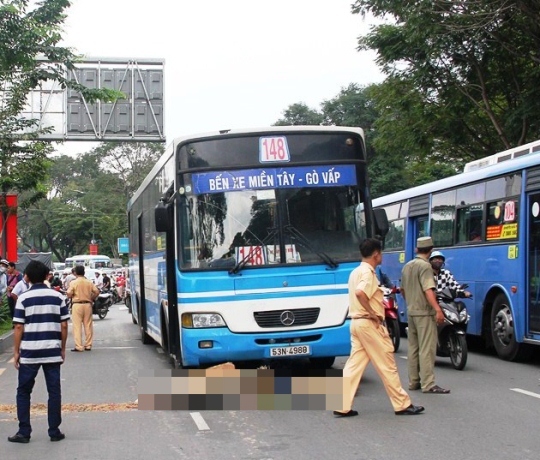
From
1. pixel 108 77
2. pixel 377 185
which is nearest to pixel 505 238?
pixel 108 77

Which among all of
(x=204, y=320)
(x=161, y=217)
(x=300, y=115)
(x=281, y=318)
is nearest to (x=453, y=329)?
(x=281, y=318)

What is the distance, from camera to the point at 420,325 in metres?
10.1

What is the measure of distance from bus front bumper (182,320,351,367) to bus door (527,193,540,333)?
395 cm

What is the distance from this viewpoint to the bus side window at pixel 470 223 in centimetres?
1445

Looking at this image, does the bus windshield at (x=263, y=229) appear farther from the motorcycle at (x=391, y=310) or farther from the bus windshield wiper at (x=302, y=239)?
the motorcycle at (x=391, y=310)

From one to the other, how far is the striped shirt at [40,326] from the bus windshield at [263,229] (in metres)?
2.57

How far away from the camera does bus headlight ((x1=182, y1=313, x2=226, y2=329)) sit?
9.80m

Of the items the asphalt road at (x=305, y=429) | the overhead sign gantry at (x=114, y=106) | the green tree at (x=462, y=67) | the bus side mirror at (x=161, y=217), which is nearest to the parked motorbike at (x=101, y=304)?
the overhead sign gantry at (x=114, y=106)

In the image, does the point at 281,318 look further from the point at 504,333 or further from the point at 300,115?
the point at 300,115

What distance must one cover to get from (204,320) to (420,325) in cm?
252

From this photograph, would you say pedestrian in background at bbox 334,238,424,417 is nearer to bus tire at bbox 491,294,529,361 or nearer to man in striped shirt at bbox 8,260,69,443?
man in striped shirt at bbox 8,260,69,443

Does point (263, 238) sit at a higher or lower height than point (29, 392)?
higher

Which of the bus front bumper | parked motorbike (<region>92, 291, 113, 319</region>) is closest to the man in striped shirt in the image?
the bus front bumper

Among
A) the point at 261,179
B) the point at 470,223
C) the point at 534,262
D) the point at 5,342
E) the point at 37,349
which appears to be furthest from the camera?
the point at 5,342
